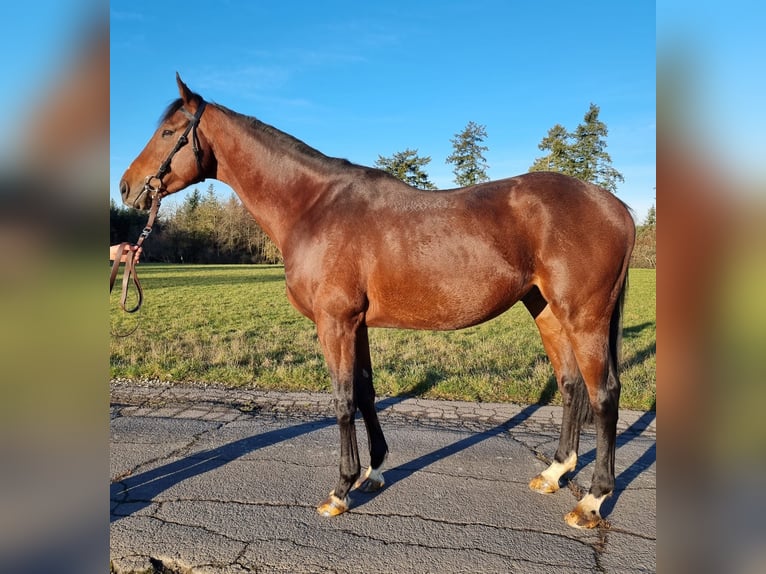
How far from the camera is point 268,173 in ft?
10.8

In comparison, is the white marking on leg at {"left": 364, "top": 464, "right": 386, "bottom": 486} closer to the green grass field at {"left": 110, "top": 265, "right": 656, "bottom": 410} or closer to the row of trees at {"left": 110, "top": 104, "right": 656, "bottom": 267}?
the green grass field at {"left": 110, "top": 265, "right": 656, "bottom": 410}

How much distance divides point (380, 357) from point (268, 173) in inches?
190

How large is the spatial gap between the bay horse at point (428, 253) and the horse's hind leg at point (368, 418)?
29 mm

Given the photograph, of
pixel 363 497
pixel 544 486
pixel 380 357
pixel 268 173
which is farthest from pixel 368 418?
pixel 380 357

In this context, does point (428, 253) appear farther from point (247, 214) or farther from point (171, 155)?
point (247, 214)

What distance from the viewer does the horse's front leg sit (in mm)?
2963

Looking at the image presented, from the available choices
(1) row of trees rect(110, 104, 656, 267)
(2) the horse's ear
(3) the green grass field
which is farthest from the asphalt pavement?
(1) row of trees rect(110, 104, 656, 267)

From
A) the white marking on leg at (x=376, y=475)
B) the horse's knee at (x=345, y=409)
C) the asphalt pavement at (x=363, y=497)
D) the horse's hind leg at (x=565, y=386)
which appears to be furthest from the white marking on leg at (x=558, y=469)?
the horse's knee at (x=345, y=409)

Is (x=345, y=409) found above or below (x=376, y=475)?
above

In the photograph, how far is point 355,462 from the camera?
3.02 meters

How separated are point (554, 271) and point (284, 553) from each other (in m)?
2.33

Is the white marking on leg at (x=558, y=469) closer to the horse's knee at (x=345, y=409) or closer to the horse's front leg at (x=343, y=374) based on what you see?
the horse's front leg at (x=343, y=374)

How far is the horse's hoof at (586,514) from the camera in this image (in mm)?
2771
